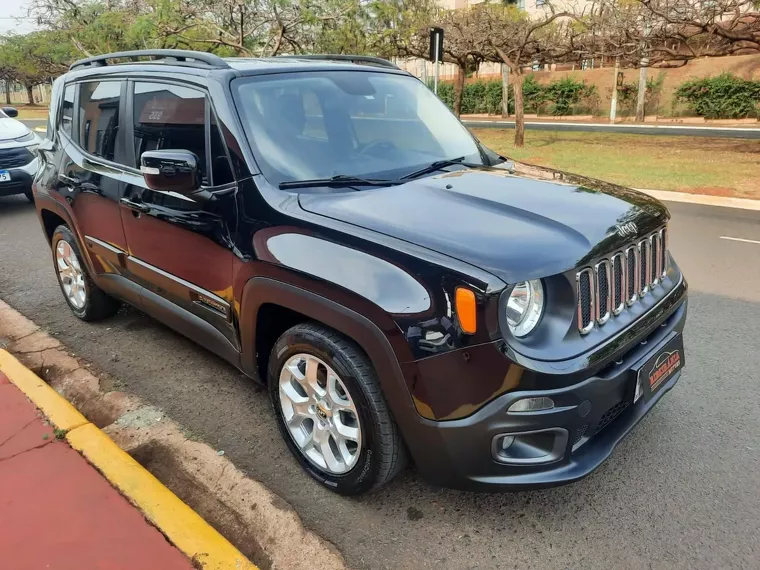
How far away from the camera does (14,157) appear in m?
8.88

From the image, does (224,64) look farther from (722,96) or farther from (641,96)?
(641,96)

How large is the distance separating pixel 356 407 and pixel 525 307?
0.78 meters

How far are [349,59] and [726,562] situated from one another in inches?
134

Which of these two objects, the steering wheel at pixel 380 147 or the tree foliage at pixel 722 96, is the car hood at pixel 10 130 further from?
the tree foliage at pixel 722 96

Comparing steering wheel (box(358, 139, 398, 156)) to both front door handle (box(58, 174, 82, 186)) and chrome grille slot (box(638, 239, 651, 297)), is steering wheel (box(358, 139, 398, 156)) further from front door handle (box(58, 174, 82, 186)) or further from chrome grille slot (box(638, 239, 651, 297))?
front door handle (box(58, 174, 82, 186))

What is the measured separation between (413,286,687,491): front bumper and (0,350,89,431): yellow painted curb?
2059 mm

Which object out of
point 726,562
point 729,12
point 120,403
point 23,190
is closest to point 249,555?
point 120,403

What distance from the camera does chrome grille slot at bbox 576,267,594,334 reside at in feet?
7.45

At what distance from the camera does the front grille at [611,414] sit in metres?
2.36

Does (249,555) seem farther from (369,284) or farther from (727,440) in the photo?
(727,440)

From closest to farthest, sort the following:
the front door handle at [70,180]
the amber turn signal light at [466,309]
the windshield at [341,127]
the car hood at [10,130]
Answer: the amber turn signal light at [466,309] → the windshield at [341,127] → the front door handle at [70,180] → the car hood at [10,130]

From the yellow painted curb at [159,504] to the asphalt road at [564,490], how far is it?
39 cm

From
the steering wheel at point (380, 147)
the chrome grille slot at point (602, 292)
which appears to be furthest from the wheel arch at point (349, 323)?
the steering wheel at point (380, 147)

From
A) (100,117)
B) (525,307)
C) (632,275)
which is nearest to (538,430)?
(525,307)
